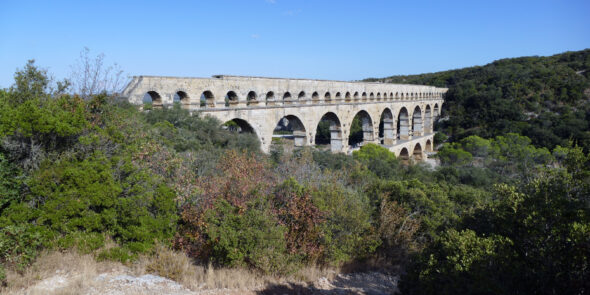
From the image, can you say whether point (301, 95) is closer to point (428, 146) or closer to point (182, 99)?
point (182, 99)

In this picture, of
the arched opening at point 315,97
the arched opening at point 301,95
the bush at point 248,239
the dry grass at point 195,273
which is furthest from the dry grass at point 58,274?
the arched opening at point 315,97

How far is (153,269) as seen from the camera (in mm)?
5102

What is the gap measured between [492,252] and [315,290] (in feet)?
8.52

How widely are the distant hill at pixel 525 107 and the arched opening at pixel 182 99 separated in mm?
27592

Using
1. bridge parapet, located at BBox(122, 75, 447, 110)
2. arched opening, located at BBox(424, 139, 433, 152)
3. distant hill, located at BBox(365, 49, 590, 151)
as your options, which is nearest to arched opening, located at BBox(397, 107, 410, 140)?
arched opening, located at BBox(424, 139, 433, 152)

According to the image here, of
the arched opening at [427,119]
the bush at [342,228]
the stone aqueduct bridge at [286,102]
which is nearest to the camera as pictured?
the bush at [342,228]

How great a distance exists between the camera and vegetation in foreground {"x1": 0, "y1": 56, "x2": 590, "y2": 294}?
13.4 feet

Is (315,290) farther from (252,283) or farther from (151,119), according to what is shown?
(151,119)

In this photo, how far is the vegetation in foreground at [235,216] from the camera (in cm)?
409

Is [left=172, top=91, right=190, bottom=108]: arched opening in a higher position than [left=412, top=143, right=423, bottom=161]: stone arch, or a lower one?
higher

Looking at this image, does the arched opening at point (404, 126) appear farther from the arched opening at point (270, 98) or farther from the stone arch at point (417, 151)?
the arched opening at point (270, 98)

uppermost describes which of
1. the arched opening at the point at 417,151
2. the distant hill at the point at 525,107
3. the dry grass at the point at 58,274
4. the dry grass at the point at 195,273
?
the distant hill at the point at 525,107

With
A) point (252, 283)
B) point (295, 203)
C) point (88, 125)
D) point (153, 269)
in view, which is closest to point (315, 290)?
point (252, 283)

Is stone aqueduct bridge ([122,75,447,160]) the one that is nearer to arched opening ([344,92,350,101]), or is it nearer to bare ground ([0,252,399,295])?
arched opening ([344,92,350,101])
